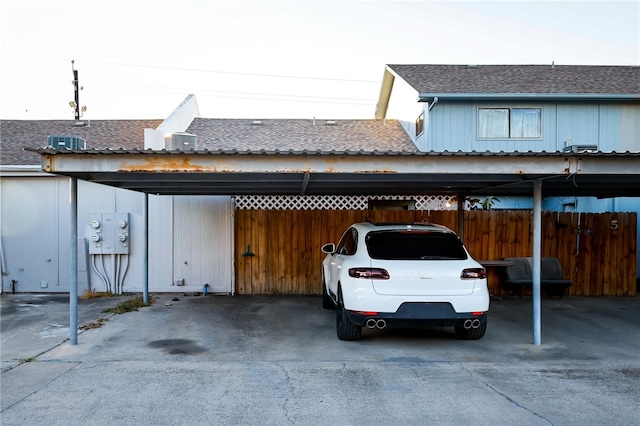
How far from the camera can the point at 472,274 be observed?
5941mm

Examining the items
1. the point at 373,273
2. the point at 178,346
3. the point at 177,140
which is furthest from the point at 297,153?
the point at 177,140

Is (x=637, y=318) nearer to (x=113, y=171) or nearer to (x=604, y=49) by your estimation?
(x=113, y=171)

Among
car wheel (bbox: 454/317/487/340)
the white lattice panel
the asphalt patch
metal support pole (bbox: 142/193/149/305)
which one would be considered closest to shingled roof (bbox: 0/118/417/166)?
the white lattice panel

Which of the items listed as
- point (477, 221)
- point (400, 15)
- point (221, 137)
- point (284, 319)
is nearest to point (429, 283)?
point (284, 319)

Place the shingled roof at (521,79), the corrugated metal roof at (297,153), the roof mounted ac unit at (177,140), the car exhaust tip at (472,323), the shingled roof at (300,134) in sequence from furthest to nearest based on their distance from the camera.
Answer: the shingled roof at (521,79) < the shingled roof at (300,134) < the roof mounted ac unit at (177,140) < the car exhaust tip at (472,323) < the corrugated metal roof at (297,153)

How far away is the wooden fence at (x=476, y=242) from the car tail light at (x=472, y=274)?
15.4 ft

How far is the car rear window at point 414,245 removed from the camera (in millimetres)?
6199

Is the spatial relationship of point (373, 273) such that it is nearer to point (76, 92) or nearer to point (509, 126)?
point (509, 126)

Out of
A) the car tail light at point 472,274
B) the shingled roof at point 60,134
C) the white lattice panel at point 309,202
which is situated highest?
the shingled roof at point 60,134

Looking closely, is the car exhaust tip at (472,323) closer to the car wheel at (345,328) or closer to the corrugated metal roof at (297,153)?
the car wheel at (345,328)

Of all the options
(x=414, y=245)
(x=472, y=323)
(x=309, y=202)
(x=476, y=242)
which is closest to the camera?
(x=472, y=323)

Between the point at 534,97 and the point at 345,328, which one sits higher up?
the point at 534,97

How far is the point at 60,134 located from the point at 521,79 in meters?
12.7

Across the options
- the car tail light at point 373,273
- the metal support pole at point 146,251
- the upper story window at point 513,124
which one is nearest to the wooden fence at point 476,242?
the metal support pole at point 146,251
